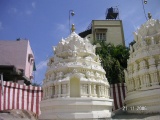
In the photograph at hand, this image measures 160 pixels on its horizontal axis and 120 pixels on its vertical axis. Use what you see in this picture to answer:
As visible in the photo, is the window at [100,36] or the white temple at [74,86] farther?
the window at [100,36]

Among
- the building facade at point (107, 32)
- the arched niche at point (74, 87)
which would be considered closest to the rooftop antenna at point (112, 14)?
the building facade at point (107, 32)

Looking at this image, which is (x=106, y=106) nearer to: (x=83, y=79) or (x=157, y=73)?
(x=83, y=79)

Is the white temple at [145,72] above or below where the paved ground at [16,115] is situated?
above

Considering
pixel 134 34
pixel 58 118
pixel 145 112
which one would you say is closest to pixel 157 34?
pixel 134 34

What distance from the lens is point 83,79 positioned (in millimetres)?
16844

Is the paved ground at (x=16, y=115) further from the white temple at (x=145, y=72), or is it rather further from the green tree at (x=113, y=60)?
the green tree at (x=113, y=60)

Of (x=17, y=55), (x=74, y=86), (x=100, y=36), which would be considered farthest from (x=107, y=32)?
(x=74, y=86)

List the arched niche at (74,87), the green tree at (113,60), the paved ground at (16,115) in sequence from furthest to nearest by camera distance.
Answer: the green tree at (113,60), the paved ground at (16,115), the arched niche at (74,87)

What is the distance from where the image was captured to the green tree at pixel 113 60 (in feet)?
96.7

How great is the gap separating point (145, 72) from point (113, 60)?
1217 cm

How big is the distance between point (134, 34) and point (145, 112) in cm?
821

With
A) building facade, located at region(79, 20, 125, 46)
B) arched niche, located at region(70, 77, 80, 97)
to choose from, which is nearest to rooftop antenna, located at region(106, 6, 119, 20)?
building facade, located at region(79, 20, 125, 46)

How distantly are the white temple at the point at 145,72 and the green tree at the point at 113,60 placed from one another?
7.41 m

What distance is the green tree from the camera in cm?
2948
